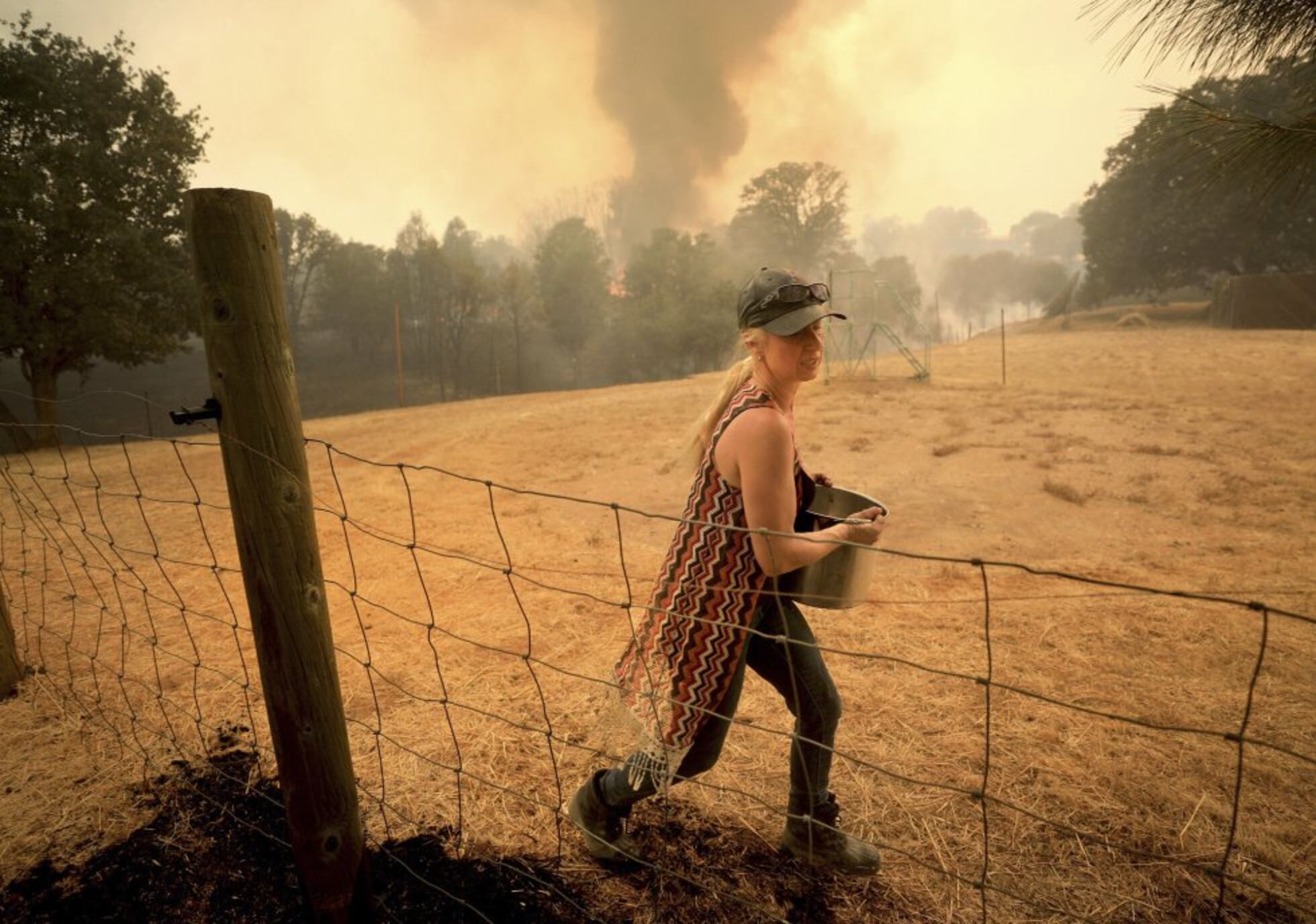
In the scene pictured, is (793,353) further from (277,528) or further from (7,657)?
(7,657)

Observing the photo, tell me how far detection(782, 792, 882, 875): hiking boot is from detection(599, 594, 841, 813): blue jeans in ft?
0.28

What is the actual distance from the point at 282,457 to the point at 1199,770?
3.49m

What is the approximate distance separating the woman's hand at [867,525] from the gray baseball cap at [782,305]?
1.78 feet

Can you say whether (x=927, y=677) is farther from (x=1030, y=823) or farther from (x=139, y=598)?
(x=139, y=598)

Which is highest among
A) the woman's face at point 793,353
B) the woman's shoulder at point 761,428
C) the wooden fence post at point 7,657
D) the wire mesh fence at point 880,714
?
the woman's face at point 793,353

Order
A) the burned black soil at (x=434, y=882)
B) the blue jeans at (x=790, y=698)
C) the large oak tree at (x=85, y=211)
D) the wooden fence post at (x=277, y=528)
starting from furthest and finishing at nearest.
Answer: the large oak tree at (x=85, y=211), the burned black soil at (x=434, y=882), the blue jeans at (x=790, y=698), the wooden fence post at (x=277, y=528)

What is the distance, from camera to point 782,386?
6.40 ft

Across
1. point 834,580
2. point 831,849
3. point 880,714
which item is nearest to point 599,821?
point 831,849

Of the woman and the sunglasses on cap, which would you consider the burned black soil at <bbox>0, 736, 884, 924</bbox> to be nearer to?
the woman

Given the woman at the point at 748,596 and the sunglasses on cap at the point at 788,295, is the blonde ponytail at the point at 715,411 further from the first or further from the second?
the sunglasses on cap at the point at 788,295

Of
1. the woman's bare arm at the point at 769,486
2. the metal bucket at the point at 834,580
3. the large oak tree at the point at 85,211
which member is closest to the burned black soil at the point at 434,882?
the metal bucket at the point at 834,580

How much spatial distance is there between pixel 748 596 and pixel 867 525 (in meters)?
0.37

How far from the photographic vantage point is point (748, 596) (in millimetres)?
1882

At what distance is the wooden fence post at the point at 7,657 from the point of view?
3408 millimetres
